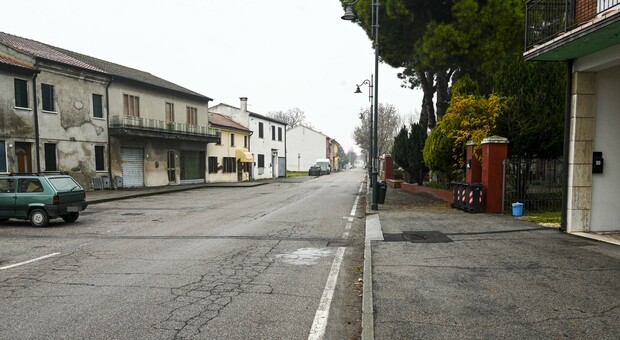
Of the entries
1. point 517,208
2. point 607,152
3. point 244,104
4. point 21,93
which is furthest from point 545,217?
point 244,104

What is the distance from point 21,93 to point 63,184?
1140 cm

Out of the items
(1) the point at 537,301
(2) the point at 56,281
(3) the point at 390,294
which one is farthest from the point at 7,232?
(1) the point at 537,301

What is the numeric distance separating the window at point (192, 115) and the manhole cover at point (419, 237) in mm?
27293

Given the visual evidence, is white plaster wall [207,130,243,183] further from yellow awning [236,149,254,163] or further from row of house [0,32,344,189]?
yellow awning [236,149,254,163]

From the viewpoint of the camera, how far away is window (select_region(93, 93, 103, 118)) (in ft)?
82.6

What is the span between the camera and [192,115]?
113 feet

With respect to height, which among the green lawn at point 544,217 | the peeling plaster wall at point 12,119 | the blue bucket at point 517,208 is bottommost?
the green lawn at point 544,217

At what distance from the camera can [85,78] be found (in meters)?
24.3

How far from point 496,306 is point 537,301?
0.58 m

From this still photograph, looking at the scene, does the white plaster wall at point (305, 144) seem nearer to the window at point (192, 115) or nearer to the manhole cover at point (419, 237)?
the window at point (192, 115)

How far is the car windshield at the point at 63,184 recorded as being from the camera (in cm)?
1220

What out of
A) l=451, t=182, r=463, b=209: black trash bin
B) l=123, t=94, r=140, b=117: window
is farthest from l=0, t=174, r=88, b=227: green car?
l=123, t=94, r=140, b=117: window

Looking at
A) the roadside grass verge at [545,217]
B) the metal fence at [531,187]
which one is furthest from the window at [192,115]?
the roadside grass verge at [545,217]

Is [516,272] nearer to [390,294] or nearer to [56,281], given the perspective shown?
[390,294]
